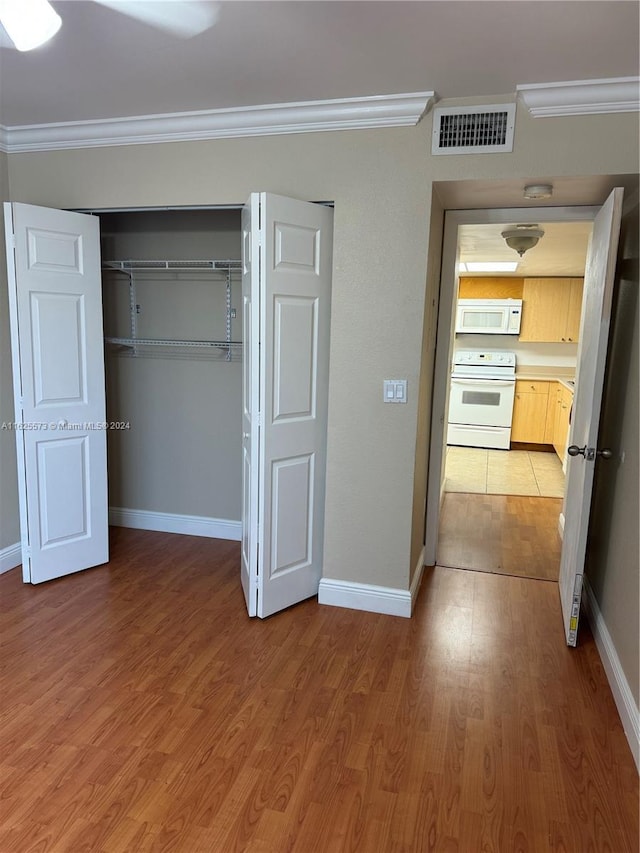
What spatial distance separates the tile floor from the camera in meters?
5.53

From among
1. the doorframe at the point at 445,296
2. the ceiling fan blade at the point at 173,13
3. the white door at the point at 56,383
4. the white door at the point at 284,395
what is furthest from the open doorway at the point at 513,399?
the white door at the point at 56,383

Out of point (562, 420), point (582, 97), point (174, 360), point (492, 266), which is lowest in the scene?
point (562, 420)

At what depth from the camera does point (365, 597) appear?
118 inches

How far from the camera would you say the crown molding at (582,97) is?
90.6 inches

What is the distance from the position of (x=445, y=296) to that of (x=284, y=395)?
1260 millimetres

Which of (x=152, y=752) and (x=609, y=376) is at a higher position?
(x=609, y=376)

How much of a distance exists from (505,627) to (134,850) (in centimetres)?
197

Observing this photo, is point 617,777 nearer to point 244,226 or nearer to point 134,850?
point 134,850

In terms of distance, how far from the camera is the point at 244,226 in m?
2.86

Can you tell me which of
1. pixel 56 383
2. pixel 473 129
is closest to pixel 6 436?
pixel 56 383

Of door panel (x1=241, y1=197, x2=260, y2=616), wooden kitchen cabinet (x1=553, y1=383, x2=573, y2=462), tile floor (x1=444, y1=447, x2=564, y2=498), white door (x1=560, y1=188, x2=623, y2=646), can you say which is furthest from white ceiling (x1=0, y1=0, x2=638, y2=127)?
wooden kitchen cabinet (x1=553, y1=383, x2=573, y2=462)

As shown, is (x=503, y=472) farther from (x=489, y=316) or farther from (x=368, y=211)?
(x=368, y=211)

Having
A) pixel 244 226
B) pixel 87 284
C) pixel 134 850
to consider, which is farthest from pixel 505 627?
pixel 87 284

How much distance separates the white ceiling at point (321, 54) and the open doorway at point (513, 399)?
97 cm
